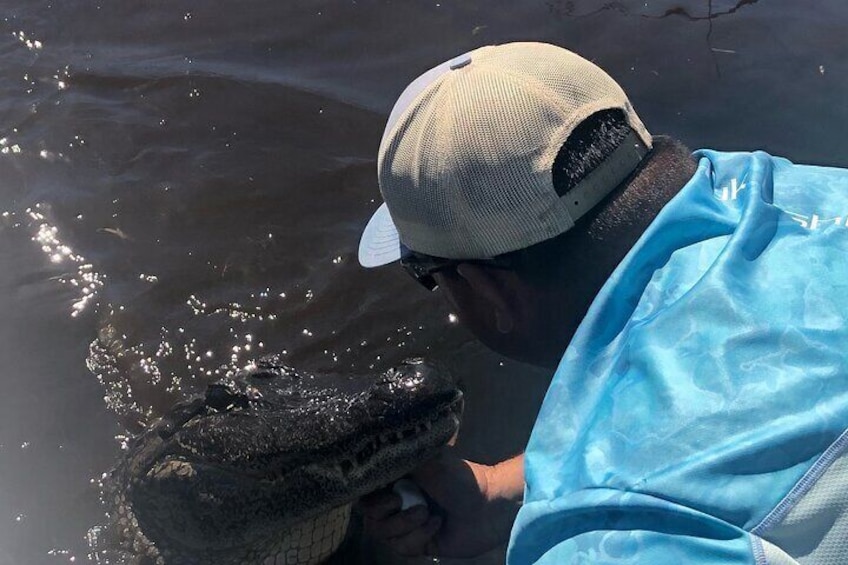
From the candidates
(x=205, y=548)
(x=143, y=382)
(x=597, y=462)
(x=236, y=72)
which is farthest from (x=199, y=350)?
(x=597, y=462)

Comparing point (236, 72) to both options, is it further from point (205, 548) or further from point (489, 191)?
point (489, 191)

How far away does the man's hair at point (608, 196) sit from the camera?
2016 millimetres

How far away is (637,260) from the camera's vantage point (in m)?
1.87

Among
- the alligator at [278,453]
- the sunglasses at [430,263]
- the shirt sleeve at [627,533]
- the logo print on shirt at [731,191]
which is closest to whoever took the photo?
the shirt sleeve at [627,533]

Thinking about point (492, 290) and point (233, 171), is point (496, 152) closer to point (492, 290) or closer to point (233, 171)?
point (492, 290)

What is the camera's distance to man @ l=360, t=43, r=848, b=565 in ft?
4.91

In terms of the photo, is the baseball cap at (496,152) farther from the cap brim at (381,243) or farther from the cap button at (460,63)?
the cap brim at (381,243)

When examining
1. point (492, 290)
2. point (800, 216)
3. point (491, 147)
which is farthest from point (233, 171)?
point (800, 216)

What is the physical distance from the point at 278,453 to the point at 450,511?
54 centimetres

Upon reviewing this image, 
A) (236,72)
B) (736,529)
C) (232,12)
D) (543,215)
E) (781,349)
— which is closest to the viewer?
(736,529)

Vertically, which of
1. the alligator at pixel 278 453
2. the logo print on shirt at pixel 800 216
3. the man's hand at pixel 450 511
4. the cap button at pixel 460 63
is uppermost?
the cap button at pixel 460 63

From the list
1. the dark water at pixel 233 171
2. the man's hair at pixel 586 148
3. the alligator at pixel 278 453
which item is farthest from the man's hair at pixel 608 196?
the dark water at pixel 233 171

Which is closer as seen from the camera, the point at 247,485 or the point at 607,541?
the point at 607,541

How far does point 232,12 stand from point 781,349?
5.22 m
